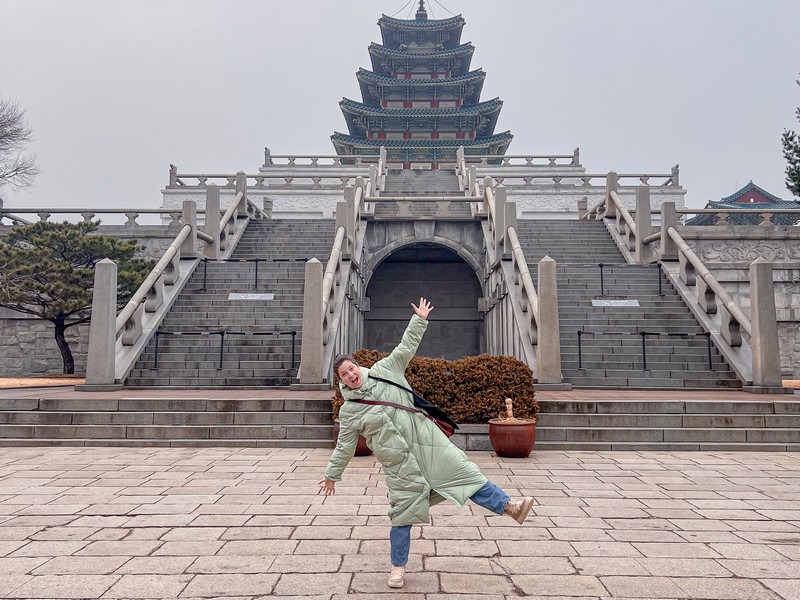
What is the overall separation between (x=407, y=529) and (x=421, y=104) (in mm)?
38769

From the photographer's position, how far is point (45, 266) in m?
13.7

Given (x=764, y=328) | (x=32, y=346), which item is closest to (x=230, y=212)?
(x=32, y=346)

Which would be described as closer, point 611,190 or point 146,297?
point 146,297

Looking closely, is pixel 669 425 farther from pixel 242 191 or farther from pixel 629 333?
pixel 242 191

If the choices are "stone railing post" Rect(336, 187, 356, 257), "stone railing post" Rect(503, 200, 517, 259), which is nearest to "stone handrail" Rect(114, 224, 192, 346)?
"stone railing post" Rect(336, 187, 356, 257)

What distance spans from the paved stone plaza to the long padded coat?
484 mm

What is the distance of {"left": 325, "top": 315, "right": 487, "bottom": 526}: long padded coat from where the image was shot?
11.3ft

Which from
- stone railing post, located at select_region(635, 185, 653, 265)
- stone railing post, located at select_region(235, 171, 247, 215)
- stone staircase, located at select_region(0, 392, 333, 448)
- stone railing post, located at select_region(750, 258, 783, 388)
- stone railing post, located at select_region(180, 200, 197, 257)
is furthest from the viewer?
stone railing post, located at select_region(235, 171, 247, 215)

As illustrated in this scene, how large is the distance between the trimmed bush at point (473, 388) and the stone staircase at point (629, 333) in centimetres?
383

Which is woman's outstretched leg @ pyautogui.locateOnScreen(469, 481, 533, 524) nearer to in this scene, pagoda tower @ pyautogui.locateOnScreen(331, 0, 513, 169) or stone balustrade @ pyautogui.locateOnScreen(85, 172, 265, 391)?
stone balustrade @ pyautogui.locateOnScreen(85, 172, 265, 391)

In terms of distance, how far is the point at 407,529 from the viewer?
11.2 feet

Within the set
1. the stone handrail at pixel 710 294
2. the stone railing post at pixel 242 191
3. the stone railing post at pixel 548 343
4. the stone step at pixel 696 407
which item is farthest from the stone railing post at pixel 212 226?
the stone handrail at pixel 710 294

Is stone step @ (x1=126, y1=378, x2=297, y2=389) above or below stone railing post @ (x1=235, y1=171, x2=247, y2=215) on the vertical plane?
below

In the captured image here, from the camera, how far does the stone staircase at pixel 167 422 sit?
7988 millimetres
